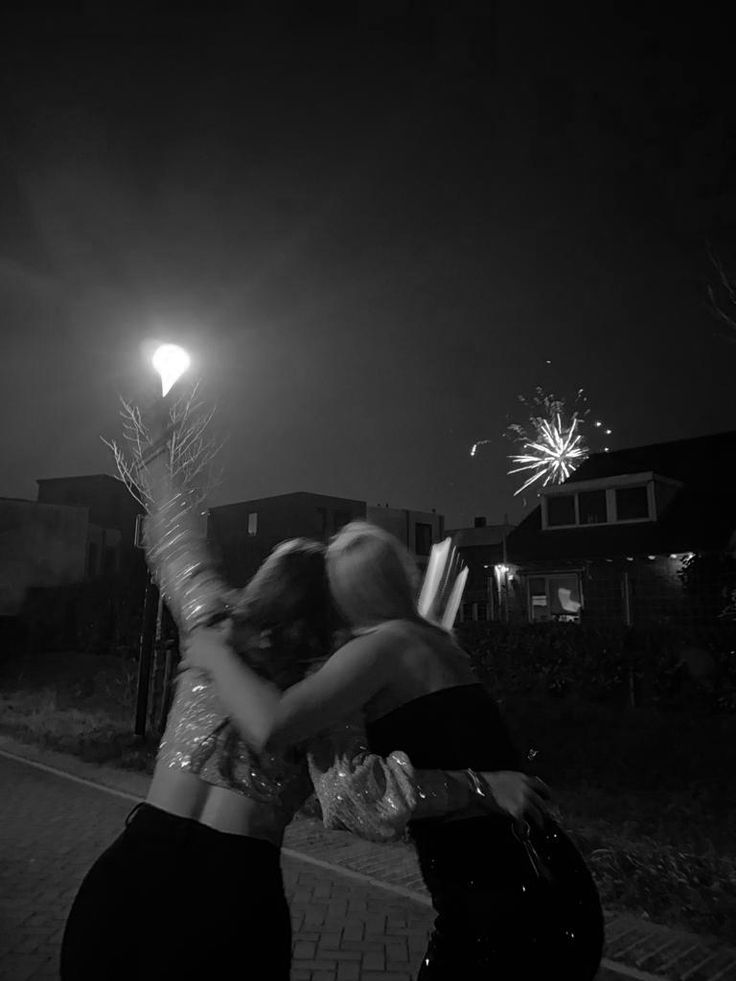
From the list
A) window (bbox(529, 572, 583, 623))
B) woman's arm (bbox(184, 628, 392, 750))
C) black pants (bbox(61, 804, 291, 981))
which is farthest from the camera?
window (bbox(529, 572, 583, 623))

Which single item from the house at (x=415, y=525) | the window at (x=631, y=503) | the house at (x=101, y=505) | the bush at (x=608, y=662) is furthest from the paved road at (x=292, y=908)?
the house at (x=415, y=525)

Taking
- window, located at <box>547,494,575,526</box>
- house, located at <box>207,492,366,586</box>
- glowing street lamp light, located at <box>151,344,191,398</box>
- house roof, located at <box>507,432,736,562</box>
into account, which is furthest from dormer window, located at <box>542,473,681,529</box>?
glowing street lamp light, located at <box>151,344,191,398</box>

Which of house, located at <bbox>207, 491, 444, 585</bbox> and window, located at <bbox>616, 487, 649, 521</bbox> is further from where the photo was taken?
house, located at <bbox>207, 491, 444, 585</bbox>

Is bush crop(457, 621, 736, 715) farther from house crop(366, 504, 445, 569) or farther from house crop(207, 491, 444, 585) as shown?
house crop(366, 504, 445, 569)

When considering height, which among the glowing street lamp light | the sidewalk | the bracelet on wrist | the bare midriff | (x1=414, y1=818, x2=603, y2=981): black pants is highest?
the glowing street lamp light

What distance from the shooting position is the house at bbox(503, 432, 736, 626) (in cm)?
2175

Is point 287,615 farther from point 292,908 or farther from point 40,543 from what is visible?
point 40,543

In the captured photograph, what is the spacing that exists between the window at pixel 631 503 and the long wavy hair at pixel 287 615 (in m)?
23.1

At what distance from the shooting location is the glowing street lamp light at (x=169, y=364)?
2561mm

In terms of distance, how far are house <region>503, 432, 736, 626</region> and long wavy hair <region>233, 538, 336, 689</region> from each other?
19291 mm

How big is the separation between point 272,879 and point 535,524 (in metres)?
25.6

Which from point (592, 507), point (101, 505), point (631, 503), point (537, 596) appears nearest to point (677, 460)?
point (631, 503)

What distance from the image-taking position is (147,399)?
259cm

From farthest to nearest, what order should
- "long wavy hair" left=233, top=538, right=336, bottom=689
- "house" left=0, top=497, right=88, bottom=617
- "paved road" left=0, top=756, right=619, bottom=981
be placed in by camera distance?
"house" left=0, top=497, right=88, bottom=617, "paved road" left=0, top=756, right=619, bottom=981, "long wavy hair" left=233, top=538, right=336, bottom=689
